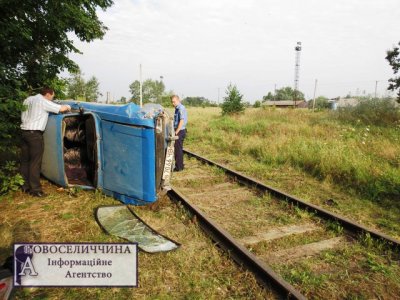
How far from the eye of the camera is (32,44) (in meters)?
5.59

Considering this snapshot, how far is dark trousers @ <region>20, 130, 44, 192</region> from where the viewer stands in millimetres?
5309

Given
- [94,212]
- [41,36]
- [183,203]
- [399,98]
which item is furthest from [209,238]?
[399,98]

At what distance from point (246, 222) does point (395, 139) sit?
27.7 feet

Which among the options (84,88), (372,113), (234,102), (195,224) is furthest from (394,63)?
(84,88)

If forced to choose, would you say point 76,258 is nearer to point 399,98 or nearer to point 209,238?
point 209,238

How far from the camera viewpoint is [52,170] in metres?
5.68

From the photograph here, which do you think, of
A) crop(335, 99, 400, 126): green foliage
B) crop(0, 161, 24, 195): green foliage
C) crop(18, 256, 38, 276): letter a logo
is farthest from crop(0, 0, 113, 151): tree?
crop(335, 99, 400, 126): green foliage

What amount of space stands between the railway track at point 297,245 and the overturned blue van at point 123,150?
88 cm

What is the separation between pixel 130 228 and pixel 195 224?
98 centimetres

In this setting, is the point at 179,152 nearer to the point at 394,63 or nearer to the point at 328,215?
the point at 328,215

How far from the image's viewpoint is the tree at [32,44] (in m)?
4.64

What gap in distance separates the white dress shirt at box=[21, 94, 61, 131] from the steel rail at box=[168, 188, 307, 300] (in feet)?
10.3

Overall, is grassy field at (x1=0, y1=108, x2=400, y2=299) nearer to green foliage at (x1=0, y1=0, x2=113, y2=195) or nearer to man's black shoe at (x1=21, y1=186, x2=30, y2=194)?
man's black shoe at (x1=21, y1=186, x2=30, y2=194)

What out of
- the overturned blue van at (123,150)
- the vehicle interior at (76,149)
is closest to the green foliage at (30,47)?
the overturned blue van at (123,150)
